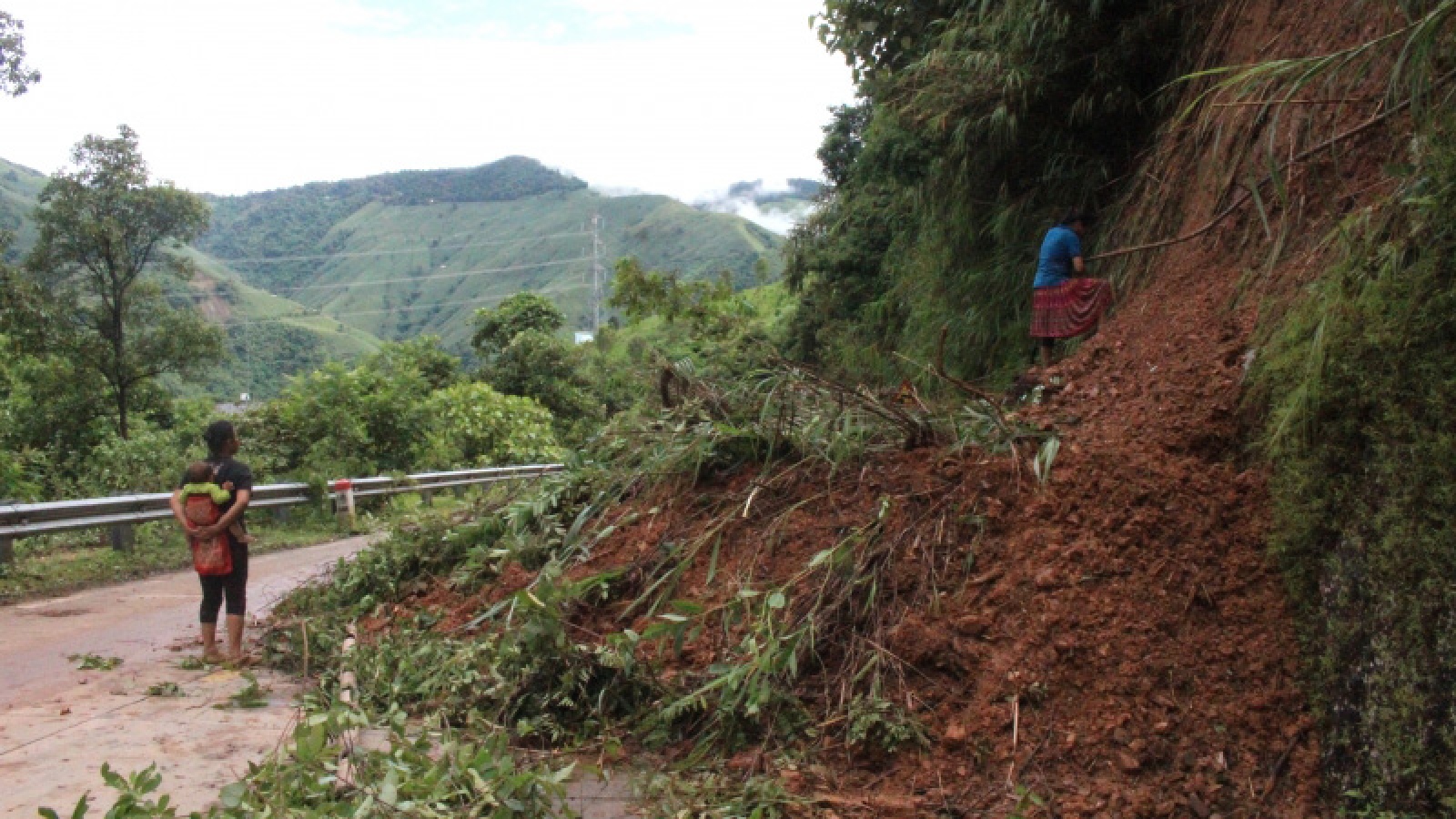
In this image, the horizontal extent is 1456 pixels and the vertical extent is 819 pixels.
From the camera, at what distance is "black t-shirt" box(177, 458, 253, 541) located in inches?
261

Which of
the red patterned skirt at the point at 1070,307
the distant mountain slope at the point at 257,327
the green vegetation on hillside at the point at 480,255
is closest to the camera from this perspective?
the red patterned skirt at the point at 1070,307

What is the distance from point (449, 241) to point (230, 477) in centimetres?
14620

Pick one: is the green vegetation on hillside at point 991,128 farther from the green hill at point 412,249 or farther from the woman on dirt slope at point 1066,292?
the green hill at point 412,249

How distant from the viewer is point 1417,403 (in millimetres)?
3508

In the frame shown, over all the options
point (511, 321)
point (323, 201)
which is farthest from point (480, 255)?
point (511, 321)

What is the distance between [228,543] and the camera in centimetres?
663

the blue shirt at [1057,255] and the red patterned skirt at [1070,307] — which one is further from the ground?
the blue shirt at [1057,255]

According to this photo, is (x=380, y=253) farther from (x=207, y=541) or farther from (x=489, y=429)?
(x=207, y=541)

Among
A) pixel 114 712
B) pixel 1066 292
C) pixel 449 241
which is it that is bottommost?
pixel 114 712

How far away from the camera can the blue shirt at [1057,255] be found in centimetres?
891

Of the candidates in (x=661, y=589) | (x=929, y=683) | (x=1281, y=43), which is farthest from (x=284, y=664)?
(x=1281, y=43)

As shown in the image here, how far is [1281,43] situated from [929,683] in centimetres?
608

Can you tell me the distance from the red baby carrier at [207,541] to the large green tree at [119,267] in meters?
19.8

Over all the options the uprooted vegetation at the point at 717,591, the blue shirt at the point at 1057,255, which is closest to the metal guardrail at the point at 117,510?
the uprooted vegetation at the point at 717,591
